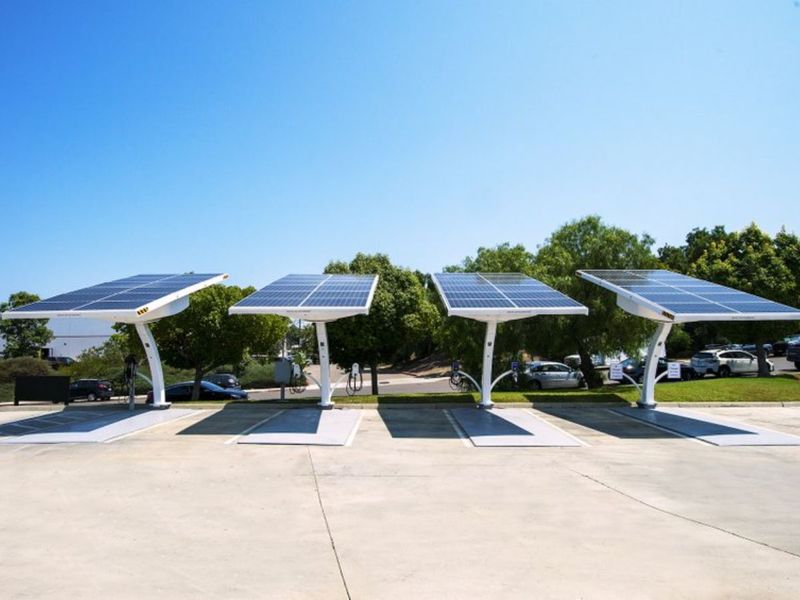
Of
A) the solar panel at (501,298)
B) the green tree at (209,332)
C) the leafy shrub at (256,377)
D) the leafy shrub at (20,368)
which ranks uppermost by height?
the solar panel at (501,298)

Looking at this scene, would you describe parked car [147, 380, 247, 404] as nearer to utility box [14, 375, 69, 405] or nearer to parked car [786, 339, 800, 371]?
utility box [14, 375, 69, 405]

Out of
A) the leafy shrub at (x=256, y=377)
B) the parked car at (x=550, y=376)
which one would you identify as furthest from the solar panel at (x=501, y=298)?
the leafy shrub at (x=256, y=377)

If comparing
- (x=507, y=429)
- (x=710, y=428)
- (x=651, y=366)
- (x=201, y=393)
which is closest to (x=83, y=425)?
(x=507, y=429)

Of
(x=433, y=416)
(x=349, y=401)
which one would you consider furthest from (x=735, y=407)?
(x=349, y=401)

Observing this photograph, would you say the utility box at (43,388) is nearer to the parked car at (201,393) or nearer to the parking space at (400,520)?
the parked car at (201,393)

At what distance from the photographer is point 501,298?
1719 centimetres

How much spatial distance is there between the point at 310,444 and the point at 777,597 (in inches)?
370

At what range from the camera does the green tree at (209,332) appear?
26.5 m

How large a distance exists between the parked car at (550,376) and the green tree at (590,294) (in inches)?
47.1

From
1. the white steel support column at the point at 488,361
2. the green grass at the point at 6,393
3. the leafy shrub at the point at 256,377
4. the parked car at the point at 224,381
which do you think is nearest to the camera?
the white steel support column at the point at 488,361

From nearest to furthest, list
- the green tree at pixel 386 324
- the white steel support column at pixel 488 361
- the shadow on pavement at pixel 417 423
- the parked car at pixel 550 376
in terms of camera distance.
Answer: the shadow on pavement at pixel 417 423
the white steel support column at pixel 488 361
the green tree at pixel 386 324
the parked car at pixel 550 376

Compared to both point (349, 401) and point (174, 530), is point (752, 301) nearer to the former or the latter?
point (349, 401)

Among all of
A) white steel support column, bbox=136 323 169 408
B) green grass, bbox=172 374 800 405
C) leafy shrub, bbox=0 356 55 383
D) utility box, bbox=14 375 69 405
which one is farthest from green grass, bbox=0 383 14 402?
green grass, bbox=172 374 800 405

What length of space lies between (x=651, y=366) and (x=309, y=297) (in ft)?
35.7
